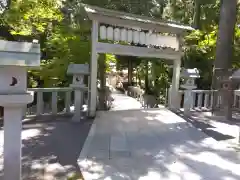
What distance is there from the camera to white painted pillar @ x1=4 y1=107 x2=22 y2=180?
268 cm

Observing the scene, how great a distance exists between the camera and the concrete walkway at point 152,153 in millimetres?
3484

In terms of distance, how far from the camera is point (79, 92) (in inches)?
232

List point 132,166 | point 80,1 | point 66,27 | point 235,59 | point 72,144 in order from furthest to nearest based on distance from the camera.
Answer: point 235,59, point 66,27, point 80,1, point 72,144, point 132,166

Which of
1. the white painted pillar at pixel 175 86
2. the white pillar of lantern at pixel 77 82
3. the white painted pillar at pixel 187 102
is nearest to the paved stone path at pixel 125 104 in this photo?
the white painted pillar at pixel 175 86

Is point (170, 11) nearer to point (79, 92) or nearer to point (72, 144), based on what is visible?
point (79, 92)

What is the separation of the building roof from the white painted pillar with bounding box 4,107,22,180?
358 cm

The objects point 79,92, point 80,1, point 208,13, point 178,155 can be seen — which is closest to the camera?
point 178,155

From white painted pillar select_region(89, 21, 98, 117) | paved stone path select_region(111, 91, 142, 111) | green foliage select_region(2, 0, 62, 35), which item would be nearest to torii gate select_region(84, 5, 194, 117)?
white painted pillar select_region(89, 21, 98, 117)

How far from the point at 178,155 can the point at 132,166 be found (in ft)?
2.99

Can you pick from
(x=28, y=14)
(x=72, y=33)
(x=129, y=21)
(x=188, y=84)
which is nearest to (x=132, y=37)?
(x=129, y=21)

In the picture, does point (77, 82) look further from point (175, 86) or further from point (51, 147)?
point (175, 86)

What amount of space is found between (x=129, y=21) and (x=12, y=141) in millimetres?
4436

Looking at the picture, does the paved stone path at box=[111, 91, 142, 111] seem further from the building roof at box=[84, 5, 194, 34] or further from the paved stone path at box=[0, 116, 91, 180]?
the paved stone path at box=[0, 116, 91, 180]

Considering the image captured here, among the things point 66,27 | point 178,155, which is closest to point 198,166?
point 178,155
